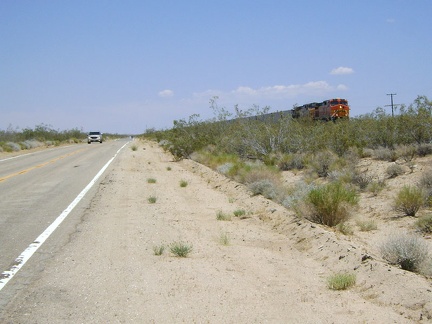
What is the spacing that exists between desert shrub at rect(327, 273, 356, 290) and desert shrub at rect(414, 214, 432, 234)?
4.35 m

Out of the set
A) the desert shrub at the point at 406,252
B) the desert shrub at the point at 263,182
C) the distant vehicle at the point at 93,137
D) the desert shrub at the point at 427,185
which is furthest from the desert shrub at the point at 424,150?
the distant vehicle at the point at 93,137

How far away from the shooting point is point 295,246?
407 inches

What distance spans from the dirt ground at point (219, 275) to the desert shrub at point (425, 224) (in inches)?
17.5

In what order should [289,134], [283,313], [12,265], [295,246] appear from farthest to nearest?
[289,134]
[295,246]
[12,265]
[283,313]

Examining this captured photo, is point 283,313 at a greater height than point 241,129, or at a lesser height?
lesser

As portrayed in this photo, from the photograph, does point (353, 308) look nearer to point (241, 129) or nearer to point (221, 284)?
point (221, 284)

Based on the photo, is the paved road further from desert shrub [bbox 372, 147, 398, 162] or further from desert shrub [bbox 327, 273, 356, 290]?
desert shrub [bbox 372, 147, 398, 162]

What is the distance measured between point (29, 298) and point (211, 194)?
12184 mm

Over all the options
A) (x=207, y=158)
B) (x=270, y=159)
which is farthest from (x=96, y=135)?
(x=270, y=159)

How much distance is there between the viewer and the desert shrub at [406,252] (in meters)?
7.98

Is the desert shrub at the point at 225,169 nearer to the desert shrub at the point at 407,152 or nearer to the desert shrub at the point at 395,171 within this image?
the desert shrub at the point at 395,171

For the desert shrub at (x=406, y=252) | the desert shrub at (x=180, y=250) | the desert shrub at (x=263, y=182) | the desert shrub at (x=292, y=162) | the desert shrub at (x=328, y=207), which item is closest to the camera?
the desert shrub at (x=406, y=252)

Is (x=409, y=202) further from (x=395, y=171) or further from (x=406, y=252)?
(x=395, y=171)

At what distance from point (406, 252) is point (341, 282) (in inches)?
54.9
